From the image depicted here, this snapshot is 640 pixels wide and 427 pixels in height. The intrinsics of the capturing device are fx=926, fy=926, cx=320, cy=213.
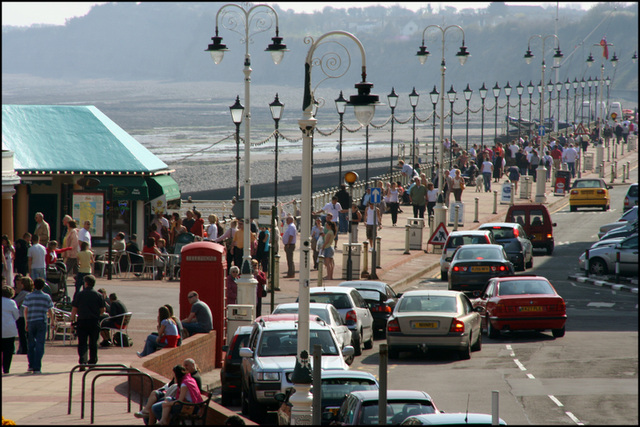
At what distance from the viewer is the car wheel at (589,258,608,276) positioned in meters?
28.0

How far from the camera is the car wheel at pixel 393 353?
17.2 metres

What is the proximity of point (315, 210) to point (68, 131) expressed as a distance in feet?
45.1

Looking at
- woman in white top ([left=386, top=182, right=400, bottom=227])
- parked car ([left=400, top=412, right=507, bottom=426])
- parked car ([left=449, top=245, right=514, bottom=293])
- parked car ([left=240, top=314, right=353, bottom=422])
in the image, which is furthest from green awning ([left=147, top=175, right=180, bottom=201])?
parked car ([left=400, top=412, right=507, bottom=426])

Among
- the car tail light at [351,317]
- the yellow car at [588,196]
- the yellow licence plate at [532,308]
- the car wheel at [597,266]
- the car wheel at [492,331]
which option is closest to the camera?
the car tail light at [351,317]

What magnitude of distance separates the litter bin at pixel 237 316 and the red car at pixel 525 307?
470cm

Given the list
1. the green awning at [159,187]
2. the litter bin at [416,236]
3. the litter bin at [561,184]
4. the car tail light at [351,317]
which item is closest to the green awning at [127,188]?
the green awning at [159,187]

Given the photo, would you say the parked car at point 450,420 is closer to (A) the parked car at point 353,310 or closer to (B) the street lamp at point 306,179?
(B) the street lamp at point 306,179

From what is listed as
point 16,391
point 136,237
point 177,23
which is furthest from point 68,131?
point 177,23

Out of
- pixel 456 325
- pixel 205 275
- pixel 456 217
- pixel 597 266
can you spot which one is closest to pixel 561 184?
pixel 456 217

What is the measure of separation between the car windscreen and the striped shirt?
364 inches

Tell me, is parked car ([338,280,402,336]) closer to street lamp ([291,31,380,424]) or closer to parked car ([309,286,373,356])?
parked car ([309,286,373,356])

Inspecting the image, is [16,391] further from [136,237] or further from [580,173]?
[580,173]

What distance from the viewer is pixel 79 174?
94.6 ft

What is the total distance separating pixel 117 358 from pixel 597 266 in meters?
16.8
